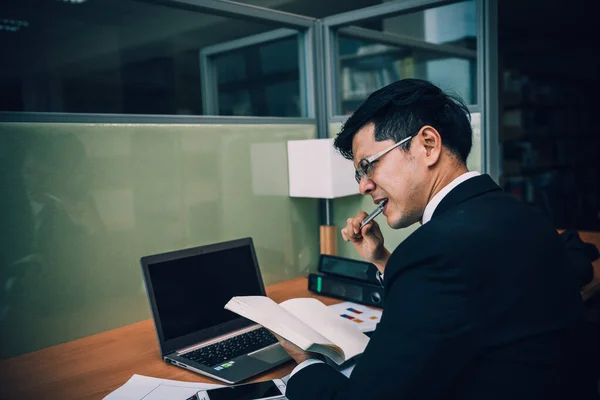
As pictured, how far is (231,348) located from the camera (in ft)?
4.49

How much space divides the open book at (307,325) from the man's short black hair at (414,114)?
0.45 metres

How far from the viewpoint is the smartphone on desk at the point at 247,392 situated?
3.58 feet

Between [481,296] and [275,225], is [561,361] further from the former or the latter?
[275,225]

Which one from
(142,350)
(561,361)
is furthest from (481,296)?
(142,350)

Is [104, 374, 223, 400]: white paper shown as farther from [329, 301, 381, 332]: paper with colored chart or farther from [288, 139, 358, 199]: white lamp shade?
[288, 139, 358, 199]: white lamp shade

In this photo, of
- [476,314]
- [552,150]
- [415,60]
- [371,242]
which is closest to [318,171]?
[371,242]

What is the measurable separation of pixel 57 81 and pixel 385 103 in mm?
6805

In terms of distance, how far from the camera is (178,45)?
23.7ft

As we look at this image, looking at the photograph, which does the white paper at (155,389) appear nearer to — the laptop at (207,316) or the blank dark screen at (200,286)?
the laptop at (207,316)

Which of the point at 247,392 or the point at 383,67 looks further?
the point at 383,67

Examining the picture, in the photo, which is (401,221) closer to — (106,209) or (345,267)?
(345,267)

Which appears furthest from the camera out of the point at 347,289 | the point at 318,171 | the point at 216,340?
the point at 318,171

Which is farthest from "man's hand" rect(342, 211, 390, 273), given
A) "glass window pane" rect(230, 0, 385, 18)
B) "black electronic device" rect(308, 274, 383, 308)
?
"glass window pane" rect(230, 0, 385, 18)

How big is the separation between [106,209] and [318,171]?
77 centimetres
